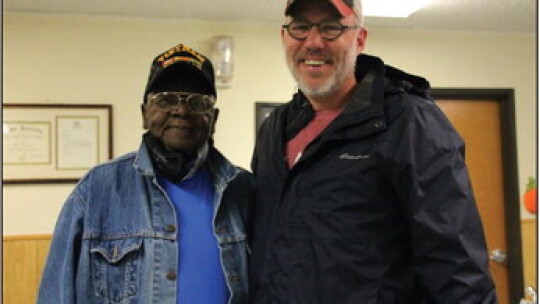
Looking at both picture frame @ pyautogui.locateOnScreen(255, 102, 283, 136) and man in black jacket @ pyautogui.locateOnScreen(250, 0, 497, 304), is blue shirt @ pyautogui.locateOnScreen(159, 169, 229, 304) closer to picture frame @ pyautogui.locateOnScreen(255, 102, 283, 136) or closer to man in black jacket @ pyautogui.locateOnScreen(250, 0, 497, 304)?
man in black jacket @ pyautogui.locateOnScreen(250, 0, 497, 304)

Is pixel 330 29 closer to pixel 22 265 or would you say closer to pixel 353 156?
pixel 353 156

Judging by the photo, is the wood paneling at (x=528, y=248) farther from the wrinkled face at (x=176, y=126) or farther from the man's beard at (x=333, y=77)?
the wrinkled face at (x=176, y=126)

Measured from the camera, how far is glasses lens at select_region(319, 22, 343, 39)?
1.36m

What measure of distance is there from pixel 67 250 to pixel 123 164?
25cm

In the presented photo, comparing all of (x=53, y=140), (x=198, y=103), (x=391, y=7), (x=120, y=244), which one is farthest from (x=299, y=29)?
(x=53, y=140)

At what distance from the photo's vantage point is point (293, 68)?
1430 mm

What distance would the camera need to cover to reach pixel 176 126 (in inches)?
53.1

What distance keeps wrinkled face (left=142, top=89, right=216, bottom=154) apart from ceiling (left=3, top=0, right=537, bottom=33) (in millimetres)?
1824

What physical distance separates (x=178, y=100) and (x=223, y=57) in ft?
6.67

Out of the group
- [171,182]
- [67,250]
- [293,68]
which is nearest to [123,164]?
[171,182]

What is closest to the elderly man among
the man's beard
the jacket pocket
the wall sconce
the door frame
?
the jacket pocket

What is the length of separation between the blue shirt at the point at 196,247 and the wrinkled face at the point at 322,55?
0.40m

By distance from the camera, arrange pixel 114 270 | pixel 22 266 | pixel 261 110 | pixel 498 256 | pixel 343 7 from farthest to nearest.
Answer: pixel 498 256 < pixel 261 110 < pixel 22 266 < pixel 343 7 < pixel 114 270

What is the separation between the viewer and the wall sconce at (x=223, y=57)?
3.32 m
